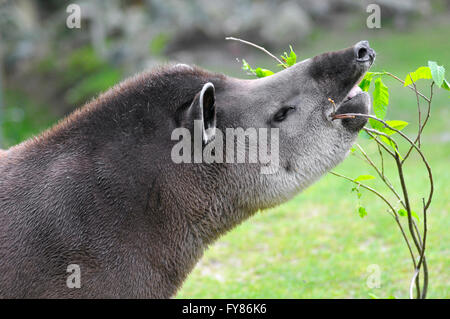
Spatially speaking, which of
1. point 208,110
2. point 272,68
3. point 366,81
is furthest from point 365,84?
point 272,68

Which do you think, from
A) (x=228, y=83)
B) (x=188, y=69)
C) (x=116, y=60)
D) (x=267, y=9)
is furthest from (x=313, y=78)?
(x=267, y=9)

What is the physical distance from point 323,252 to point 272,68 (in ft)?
37.3

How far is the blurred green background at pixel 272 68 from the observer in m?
6.69

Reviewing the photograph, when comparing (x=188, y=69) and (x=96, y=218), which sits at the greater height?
(x=188, y=69)

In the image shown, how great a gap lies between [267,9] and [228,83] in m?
17.7

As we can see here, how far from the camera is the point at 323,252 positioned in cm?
723

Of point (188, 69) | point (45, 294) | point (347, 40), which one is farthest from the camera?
point (347, 40)

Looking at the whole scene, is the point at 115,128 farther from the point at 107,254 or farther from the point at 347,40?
the point at 347,40

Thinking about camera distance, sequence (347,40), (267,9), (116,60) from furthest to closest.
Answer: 1. (267,9)
2. (347,40)
3. (116,60)

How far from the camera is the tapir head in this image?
4.04 m

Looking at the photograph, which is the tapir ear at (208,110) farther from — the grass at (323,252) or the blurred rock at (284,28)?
the blurred rock at (284,28)

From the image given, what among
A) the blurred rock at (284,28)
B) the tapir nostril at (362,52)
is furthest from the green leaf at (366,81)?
the blurred rock at (284,28)

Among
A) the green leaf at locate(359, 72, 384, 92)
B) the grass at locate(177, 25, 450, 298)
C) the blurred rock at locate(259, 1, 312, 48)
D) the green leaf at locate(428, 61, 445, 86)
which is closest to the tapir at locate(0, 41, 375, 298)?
the green leaf at locate(359, 72, 384, 92)
